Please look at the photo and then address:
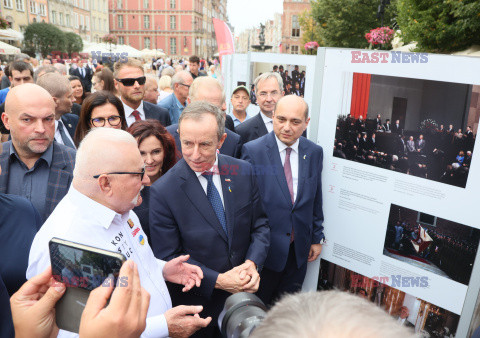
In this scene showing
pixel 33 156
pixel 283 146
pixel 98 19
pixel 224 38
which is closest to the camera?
pixel 33 156

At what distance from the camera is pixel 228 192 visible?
8.32 ft

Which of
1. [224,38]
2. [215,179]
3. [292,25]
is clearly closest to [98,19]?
[292,25]

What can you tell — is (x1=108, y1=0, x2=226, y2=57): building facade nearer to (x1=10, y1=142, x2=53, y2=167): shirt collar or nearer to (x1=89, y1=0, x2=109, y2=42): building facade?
(x1=89, y1=0, x2=109, y2=42): building facade

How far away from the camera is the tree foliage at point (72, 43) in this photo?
38.0m

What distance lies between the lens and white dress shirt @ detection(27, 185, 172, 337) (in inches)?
57.9

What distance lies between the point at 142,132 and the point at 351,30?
27.0 metres

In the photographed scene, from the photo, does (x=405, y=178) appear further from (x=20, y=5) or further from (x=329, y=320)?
(x=20, y=5)

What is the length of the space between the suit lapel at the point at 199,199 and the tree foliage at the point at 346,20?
83.0ft

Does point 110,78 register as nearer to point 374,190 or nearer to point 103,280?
point 374,190

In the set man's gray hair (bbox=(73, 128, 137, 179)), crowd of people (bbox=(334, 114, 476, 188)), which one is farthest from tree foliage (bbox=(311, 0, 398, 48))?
man's gray hair (bbox=(73, 128, 137, 179))

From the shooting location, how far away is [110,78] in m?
6.43

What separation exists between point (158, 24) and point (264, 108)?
7425 cm

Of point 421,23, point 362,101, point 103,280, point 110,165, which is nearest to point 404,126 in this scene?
point 362,101

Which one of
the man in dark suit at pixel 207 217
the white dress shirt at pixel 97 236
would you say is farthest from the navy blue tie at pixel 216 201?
the white dress shirt at pixel 97 236
